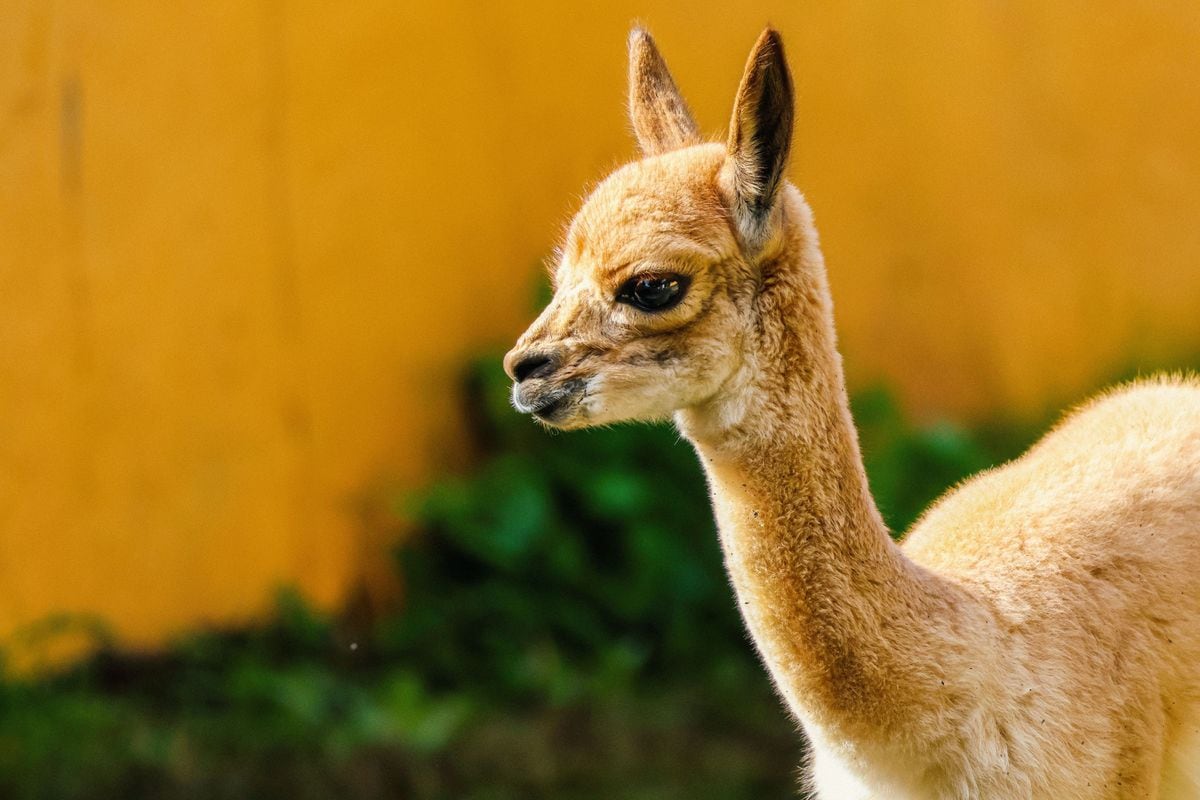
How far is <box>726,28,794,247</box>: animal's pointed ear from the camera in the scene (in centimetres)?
330

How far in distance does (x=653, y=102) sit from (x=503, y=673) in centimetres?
299

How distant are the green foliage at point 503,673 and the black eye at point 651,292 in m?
2.64

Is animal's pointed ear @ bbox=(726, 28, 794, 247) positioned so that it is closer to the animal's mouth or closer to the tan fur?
the tan fur

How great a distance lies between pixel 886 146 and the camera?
8.05 m

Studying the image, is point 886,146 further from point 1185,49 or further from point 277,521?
point 277,521

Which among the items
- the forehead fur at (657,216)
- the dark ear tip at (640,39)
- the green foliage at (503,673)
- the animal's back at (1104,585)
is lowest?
the green foliage at (503,673)

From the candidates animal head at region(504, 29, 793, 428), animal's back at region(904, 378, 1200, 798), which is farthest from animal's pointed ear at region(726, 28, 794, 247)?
animal's back at region(904, 378, 1200, 798)

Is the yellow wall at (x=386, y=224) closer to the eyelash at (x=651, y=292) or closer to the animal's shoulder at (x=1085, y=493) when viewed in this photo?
the animal's shoulder at (x=1085, y=493)

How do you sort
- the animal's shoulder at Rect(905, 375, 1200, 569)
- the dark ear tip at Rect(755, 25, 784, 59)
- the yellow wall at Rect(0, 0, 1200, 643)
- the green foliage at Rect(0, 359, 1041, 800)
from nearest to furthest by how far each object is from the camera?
1. the dark ear tip at Rect(755, 25, 784, 59)
2. the animal's shoulder at Rect(905, 375, 1200, 569)
3. the green foliage at Rect(0, 359, 1041, 800)
4. the yellow wall at Rect(0, 0, 1200, 643)

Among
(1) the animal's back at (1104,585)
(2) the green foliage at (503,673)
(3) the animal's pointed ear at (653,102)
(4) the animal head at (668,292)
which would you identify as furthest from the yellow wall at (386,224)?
(4) the animal head at (668,292)

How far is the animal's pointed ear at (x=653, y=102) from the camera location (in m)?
3.98

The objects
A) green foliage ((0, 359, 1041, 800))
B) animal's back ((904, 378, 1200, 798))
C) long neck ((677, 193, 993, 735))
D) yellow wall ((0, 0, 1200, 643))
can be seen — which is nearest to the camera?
long neck ((677, 193, 993, 735))

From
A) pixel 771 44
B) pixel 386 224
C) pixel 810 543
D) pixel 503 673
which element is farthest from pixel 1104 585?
pixel 386 224

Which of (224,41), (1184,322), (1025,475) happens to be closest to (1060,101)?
(1184,322)
